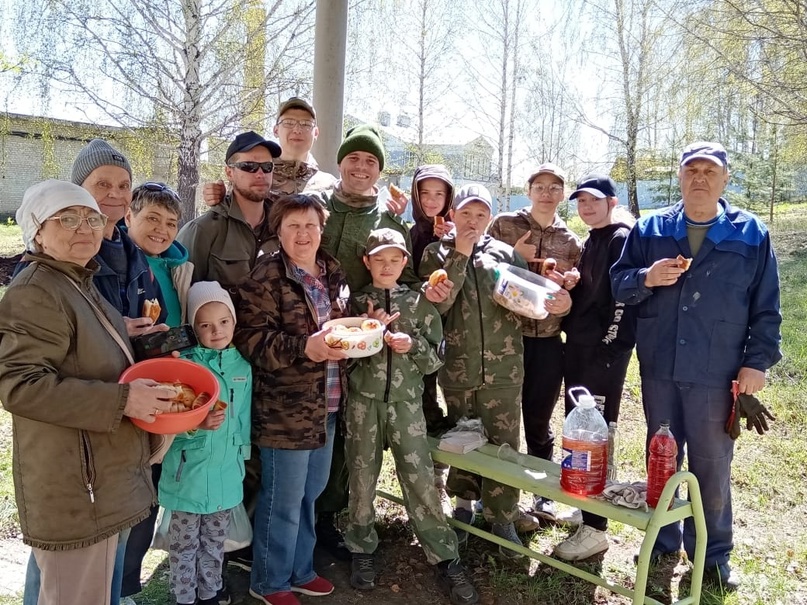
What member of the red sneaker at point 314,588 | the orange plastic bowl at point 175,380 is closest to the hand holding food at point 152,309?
the orange plastic bowl at point 175,380

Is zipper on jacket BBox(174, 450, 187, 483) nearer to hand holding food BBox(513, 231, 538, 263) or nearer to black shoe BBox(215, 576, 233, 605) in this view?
black shoe BBox(215, 576, 233, 605)

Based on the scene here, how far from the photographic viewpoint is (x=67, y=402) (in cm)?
→ 209

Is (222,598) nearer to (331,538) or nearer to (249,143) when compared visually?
(331,538)

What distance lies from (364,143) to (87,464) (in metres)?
2.24

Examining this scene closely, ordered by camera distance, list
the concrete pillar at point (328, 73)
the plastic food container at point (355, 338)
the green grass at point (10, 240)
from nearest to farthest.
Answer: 1. the plastic food container at point (355, 338)
2. the concrete pillar at point (328, 73)
3. the green grass at point (10, 240)

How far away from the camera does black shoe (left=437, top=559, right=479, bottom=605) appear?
131 inches

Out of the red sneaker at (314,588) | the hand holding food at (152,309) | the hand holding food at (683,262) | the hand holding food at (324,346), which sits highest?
the hand holding food at (683,262)

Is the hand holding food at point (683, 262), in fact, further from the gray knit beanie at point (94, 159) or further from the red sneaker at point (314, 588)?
the gray knit beanie at point (94, 159)

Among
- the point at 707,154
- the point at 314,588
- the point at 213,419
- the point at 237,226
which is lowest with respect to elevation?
the point at 314,588

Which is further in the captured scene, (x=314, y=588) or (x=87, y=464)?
(x=314, y=588)

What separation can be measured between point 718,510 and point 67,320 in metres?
3.32

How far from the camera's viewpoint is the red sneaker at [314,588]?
3.36 meters

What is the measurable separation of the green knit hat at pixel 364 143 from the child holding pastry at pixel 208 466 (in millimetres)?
1194

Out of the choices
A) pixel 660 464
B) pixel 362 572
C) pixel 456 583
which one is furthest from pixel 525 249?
pixel 362 572
